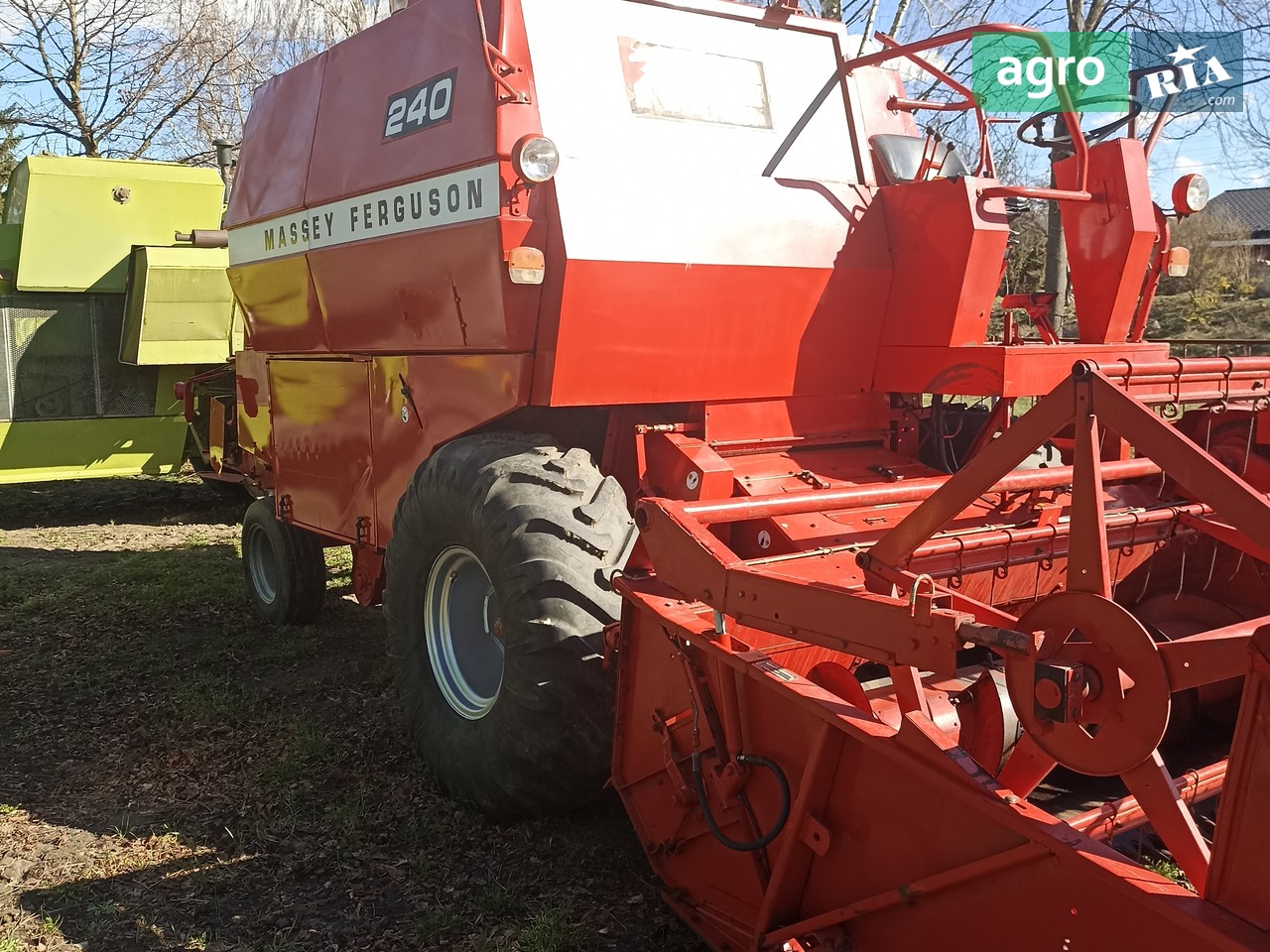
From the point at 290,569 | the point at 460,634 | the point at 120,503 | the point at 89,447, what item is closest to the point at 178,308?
the point at 89,447

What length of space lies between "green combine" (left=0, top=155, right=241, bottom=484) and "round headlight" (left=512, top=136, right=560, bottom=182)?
637cm

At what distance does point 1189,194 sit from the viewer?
4.14 meters

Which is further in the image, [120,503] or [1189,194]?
[120,503]

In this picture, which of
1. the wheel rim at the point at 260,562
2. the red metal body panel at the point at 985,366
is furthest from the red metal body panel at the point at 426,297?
the wheel rim at the point at 260,562

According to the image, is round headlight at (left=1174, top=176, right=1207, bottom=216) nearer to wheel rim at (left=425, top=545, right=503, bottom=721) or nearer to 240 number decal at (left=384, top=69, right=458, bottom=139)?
240 number decal at (left=384, top=69, right=458, bottom=139)

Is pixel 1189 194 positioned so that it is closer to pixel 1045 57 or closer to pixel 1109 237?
pixel 1109 237

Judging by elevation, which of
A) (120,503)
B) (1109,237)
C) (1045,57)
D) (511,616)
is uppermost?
(1045,57)

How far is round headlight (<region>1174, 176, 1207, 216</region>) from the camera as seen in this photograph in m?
4.13

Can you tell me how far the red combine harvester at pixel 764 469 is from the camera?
7.12 feet

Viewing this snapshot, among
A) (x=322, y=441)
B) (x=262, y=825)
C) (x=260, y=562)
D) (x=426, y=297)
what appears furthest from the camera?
(x=260, y=562)

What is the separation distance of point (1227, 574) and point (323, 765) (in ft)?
10.6

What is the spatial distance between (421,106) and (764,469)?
5.91ft

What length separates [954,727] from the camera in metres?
2.79

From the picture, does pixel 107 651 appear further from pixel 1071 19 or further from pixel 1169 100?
pixel 1071 19
